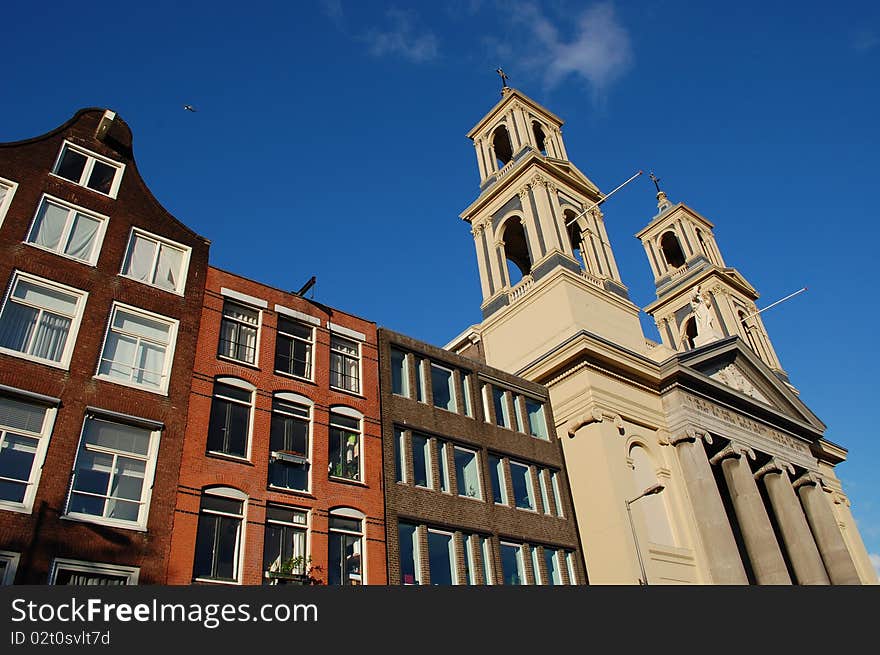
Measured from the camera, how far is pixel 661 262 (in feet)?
234

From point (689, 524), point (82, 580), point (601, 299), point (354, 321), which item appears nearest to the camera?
point (82, 580)

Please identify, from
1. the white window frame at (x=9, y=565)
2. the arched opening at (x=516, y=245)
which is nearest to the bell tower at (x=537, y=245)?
the arched opening at (x=516, y=245)

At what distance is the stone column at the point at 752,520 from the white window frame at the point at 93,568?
94.6ft

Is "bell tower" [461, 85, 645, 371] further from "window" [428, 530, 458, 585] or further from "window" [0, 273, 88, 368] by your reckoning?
"window" [0, 273, 88, 368]

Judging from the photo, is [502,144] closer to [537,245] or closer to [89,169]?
[537,245]

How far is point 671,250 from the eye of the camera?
7412cm

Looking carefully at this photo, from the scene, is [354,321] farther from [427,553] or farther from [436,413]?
[427,553]

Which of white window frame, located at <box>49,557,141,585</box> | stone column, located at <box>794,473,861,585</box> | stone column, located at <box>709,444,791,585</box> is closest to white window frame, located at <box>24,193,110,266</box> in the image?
white window frame, located at <box>49,557,141,585</box>

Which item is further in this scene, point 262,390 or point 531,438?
point 531,438

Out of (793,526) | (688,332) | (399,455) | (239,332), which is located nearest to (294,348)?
(239,332)

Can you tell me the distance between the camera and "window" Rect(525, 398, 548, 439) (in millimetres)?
33094

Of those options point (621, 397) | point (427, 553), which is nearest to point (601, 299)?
point (621, 397)

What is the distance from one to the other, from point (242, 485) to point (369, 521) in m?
4.52

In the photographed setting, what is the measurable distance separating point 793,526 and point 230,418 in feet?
106
